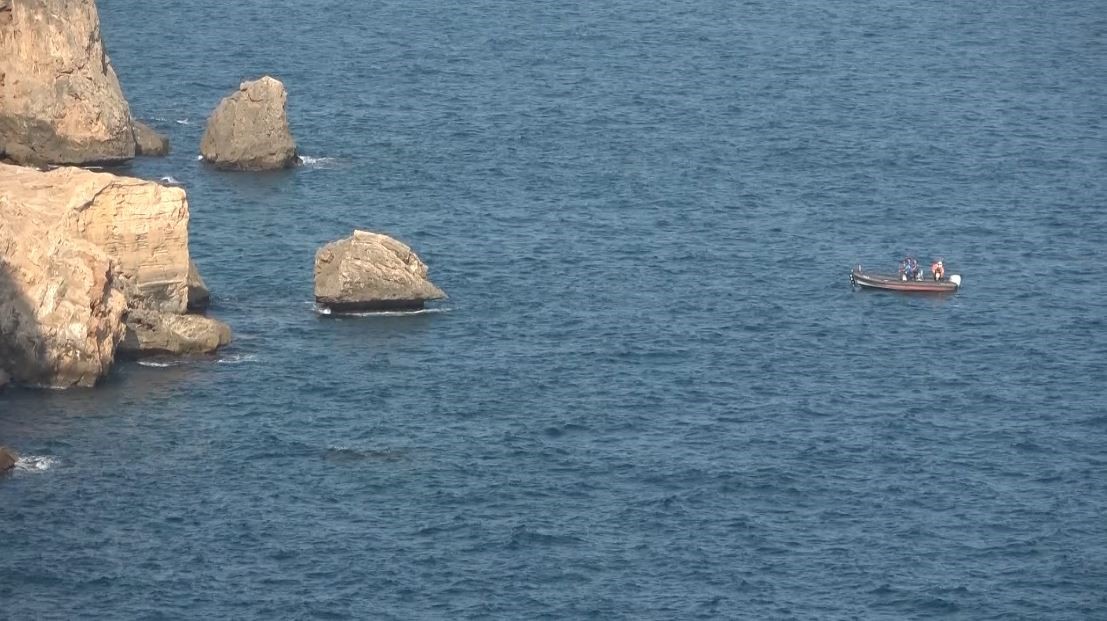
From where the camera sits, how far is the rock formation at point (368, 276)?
14175cm

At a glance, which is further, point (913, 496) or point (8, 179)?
point (8, 179)

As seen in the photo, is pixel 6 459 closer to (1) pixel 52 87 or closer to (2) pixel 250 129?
(1) pixel 52 87

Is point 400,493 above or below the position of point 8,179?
below

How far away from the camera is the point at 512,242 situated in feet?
528

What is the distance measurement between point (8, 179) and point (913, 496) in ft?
179

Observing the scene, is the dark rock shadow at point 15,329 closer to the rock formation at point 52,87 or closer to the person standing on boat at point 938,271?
the rock formation at point 52,87

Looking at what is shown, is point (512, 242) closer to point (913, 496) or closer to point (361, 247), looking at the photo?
point (361, 247)

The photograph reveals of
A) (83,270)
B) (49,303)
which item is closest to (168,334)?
(83,270)

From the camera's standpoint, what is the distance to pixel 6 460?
11744 cm

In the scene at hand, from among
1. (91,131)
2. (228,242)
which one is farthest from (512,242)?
(91,131)

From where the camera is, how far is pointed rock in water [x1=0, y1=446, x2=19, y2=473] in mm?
117062

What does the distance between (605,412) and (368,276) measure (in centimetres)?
2012

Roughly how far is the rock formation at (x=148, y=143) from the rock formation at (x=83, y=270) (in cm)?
3970

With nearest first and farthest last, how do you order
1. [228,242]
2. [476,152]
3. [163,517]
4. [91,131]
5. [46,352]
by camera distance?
[163,517], [46,352], [228,242], [91,131], [476,152]
